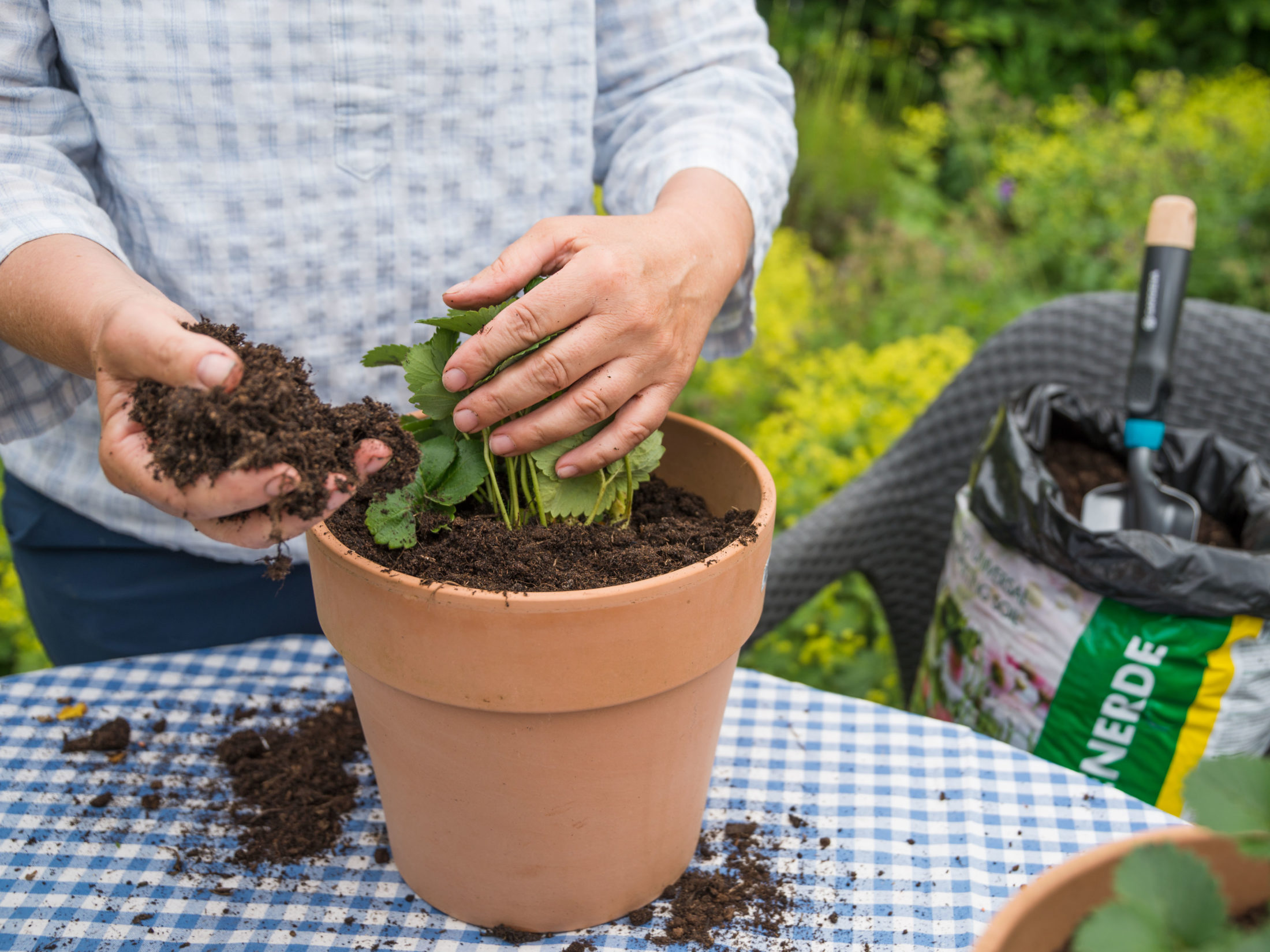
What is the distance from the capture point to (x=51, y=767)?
1.00 metres

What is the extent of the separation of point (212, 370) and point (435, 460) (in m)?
0.24

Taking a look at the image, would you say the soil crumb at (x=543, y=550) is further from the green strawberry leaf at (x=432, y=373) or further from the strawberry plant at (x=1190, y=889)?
the strawberry plant at (x=1190, y=889)

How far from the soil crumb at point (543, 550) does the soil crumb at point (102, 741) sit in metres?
0.44

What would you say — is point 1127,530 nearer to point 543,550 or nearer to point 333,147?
point 543,550

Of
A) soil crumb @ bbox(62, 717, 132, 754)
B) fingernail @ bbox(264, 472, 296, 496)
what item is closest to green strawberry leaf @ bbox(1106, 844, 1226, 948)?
fingernail @ bbox(264, 472, 296, 496)

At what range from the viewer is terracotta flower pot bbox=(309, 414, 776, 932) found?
698 mm

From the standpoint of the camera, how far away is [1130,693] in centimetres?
135

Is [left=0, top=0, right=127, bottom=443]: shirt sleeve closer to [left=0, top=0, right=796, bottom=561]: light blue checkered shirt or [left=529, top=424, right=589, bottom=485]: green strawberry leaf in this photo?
[left=0, top=0, right=796, bottom=561]: light blue checkered shirt

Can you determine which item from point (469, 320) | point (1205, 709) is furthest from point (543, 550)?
point (1205, 709)

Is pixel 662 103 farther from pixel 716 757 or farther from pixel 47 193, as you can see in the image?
pixel 716 757

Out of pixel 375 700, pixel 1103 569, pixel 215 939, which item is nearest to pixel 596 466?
pixel 375 700

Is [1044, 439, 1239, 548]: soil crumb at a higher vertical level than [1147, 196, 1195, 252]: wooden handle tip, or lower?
lower

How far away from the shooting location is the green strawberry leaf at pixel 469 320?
30.6 inches

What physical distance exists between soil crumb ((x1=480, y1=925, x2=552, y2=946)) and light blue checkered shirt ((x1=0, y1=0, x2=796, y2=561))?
0.61 m
